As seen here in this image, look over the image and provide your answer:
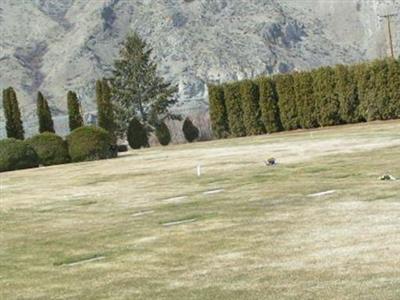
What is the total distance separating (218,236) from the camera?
34.2ft

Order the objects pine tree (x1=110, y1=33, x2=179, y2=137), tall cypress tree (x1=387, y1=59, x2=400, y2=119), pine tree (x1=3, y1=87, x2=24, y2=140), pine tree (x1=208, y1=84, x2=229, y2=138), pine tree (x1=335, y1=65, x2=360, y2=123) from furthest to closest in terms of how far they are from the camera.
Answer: pine tree (x1=110, y1=33, x2=179, y2=137) < pine tree (x1=208, y1=84, x2=229, y2=138) < pine tree (x1=3, y1=87, x2=24, y2=140) < pine tree (x1=335, y1=65, x2=360, y2=123) < tall cypress tree (x1=387, y1=59, x2=400, y2=119)

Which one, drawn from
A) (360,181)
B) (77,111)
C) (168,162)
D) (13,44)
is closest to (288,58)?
(13,44)

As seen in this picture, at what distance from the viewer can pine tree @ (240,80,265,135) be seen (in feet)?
149

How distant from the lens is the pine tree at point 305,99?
42.8 m

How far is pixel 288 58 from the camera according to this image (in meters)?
155

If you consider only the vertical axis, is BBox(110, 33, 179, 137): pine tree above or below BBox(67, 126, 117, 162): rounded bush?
above

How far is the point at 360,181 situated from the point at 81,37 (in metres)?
150

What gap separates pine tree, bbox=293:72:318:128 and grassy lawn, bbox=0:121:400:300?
2305 centimetres

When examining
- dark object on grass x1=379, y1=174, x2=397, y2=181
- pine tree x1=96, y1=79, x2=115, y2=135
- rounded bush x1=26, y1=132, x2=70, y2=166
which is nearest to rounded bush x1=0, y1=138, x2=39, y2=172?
rounded bush x1=26, y1=132, x2=70, y2=166

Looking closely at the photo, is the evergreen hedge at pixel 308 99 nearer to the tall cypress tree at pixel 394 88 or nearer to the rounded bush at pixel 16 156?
the tall cypress tree at pixel 394 88

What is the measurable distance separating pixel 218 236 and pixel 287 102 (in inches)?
1339

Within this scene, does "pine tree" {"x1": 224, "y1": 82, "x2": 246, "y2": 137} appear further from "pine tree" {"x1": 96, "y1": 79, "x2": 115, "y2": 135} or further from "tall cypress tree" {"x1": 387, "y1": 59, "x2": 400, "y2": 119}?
"tall cypress tree" {"x1": 387, "y1": 59, "x2": 400, "y2": 119}

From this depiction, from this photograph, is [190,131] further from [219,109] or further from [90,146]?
[90,146]

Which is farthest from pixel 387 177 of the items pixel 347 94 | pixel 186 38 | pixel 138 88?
pixel 186 38
